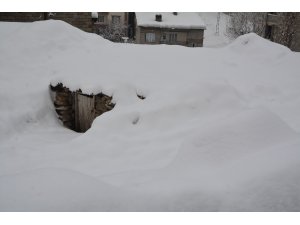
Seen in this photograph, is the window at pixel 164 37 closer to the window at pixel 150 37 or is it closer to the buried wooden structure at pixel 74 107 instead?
the window at pixel 150 37

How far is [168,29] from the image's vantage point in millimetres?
27141

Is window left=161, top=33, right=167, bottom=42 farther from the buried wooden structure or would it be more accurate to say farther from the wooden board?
the wooden board

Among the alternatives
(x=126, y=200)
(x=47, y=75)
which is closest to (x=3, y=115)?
(x=47, y=75)

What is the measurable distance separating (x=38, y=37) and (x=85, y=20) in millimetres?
4271

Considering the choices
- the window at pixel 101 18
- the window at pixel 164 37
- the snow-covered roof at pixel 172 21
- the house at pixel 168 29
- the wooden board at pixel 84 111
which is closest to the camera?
the wooden board at pixel 84 111

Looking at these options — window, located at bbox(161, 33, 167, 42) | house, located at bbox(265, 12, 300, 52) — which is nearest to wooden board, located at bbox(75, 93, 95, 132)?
house, located at bbox(265, 12, 300, 52)

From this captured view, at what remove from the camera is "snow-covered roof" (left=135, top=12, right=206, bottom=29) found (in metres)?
26.7

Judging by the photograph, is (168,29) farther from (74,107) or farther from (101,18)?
(74,107)

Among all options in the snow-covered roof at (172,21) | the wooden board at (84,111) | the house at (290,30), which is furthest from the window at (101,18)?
the wooden board at (84,111)

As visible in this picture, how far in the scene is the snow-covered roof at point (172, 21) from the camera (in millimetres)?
26703

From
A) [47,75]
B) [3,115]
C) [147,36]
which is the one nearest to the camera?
[3,115]

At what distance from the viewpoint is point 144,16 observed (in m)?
27.7

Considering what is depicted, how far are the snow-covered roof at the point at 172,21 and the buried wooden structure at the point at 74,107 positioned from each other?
20.3 m

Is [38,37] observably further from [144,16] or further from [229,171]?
[144,16]
